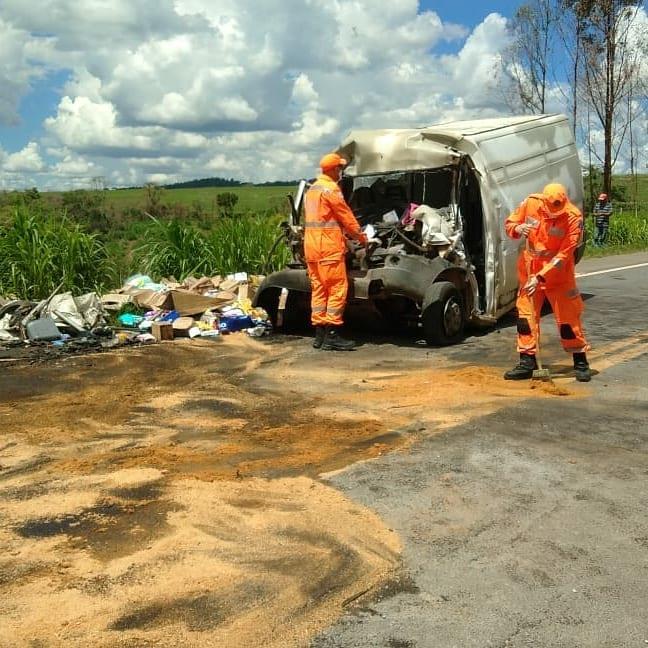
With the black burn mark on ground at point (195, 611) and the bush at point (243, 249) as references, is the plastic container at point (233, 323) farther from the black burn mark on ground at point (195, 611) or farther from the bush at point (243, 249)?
the black burn mark on ground at point (195, 611)

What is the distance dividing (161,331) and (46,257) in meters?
2.58

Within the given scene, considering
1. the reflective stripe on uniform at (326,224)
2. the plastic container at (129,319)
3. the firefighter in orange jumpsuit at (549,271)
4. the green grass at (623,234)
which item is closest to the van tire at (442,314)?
the reflective stripe on uniform at (326,224)

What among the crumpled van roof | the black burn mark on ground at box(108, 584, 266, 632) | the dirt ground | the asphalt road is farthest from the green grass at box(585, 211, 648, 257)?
the black burn mark on ground at box(108, 584, 266, 632)

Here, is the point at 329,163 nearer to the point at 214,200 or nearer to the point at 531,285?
the point at 531,285

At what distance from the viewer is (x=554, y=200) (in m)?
6.45

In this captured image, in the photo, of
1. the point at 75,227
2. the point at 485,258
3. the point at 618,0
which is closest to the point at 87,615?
the point at 485,258

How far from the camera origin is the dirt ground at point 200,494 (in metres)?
2.97

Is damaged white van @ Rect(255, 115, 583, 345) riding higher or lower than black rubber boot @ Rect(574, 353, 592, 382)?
higher

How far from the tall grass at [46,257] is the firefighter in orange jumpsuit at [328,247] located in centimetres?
414

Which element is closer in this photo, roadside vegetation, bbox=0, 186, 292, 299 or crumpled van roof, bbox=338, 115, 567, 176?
crumpled van roof, bbox=338, 115, 567, 176

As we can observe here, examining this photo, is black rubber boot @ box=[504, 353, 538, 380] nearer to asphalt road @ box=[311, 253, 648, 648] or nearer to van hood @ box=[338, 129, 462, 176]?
asphalt road @ box=[311, 253, 648, 648]

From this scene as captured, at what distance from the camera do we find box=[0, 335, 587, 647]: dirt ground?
117 inches

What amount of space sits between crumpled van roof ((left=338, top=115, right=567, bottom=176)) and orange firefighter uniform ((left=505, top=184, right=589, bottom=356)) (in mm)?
1877

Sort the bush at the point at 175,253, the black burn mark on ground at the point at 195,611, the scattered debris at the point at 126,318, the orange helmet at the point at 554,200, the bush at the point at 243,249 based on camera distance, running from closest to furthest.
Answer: the black burn mark on ground at the point at 195,611
the orange helmet at the point at 554,200
the scattered debris at the point at 126,318
the bush at the point at 175,253
the bush at the point at 243,249
